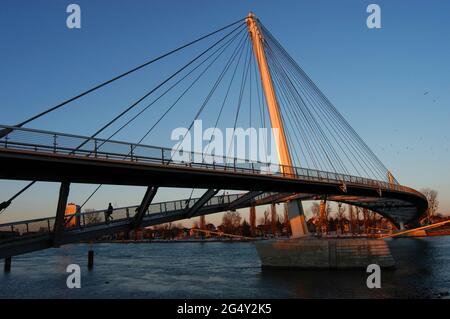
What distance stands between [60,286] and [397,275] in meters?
29.2

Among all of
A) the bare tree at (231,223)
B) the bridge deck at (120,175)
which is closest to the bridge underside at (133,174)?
the bridge deck at (120,175)

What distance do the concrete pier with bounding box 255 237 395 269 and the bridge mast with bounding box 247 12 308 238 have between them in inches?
60.3

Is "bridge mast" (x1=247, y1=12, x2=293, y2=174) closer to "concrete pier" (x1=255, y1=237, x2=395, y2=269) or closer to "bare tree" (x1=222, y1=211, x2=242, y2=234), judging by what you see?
"concrete pier" (x1=255, y1=237, x2=395, y2=269)

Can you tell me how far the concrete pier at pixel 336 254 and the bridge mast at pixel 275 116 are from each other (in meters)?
1.53

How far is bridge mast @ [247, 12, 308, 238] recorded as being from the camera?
37.0 m

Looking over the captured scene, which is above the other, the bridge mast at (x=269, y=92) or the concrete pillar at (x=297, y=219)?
the bridge mast at (x=269, y=92)

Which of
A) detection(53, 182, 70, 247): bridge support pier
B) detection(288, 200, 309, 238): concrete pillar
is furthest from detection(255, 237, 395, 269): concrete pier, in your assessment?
detection(53, 182, 70, 247): bridge support pier

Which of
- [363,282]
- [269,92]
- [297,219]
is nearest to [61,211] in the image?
[363,282]

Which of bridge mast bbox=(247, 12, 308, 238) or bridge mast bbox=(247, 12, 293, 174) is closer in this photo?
bridge mast bbox=(247, 12, 293, 174)

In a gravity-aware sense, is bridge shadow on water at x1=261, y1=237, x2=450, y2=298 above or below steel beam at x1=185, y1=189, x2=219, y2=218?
below

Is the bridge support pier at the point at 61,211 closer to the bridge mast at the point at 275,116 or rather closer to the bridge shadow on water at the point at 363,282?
the bridge shadow on water at the point at 363,282

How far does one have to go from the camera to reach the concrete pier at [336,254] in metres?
39.9

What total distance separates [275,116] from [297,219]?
10.9 m
